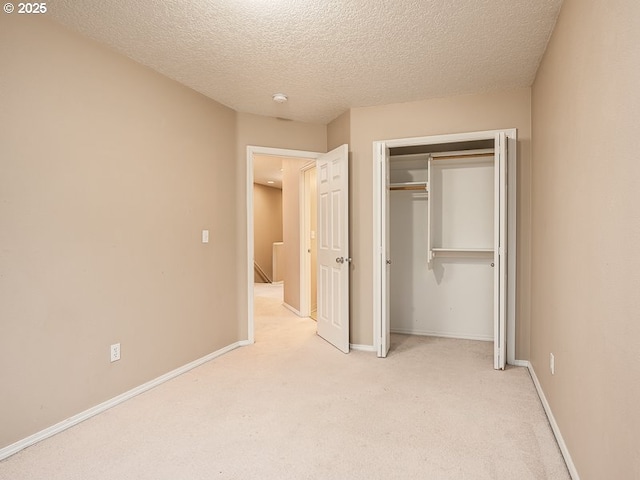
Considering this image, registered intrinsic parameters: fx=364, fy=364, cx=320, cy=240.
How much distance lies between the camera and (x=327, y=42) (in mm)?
Answer: 2469

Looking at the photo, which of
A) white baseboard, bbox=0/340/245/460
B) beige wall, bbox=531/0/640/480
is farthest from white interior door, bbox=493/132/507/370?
white baseboard, bbox=0/340/245/460

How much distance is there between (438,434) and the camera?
2.13m

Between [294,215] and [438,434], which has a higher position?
[294,215]

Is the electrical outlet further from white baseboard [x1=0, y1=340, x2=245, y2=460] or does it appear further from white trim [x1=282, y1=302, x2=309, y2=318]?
white trim [x1=282, y1=302, x2=309, y2=318]

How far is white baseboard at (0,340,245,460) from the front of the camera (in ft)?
6.56

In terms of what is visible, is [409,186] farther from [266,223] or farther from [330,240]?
[266,223]

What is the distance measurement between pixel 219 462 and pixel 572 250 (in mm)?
2090

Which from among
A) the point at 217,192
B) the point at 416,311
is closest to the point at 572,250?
the point at 416,311

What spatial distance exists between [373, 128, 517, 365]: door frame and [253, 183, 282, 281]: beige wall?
5916mm

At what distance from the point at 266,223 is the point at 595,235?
28.1 feet

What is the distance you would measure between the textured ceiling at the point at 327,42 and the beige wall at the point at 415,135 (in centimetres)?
17

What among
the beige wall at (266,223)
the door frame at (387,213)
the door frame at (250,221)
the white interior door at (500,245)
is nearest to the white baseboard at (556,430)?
the white interior door at (500,245)

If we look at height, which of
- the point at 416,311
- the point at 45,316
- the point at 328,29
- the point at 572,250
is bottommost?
the point at 416,311

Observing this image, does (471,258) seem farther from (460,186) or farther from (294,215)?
(294,215)
